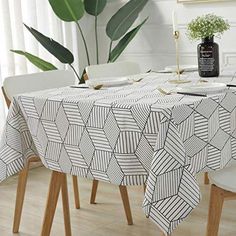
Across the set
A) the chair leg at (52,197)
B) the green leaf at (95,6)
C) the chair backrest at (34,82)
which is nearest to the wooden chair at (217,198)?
the chair leg at (52,197)

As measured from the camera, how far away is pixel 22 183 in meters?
2.90

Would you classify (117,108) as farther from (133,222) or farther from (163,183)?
(133,222)

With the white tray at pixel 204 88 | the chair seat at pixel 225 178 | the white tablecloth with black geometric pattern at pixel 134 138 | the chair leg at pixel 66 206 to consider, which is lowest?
the chair leg at pixel 66 206

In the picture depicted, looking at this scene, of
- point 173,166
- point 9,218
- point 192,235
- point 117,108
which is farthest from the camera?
point 9,218

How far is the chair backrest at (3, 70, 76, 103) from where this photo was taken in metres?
2.91

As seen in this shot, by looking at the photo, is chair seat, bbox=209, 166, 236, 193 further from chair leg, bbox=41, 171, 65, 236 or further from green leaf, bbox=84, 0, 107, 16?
green leaf, bbox=84, 0, 107, 16

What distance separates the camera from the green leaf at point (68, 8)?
12.9 feet

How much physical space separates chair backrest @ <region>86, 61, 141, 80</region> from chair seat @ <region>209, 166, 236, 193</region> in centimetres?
122

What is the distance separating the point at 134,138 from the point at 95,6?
2.39m

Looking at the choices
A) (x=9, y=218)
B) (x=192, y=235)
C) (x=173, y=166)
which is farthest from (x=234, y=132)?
(x=9, y=218)

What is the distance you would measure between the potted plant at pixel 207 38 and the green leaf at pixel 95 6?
1652 mm

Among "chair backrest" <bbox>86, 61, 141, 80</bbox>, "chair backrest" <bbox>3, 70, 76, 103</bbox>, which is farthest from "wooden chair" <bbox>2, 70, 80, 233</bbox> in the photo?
"chair backrest" <bbox>86, 61, 141, 80</bbox>

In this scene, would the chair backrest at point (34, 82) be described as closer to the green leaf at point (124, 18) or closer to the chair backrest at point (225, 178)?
the green leaf at point (124, 18)

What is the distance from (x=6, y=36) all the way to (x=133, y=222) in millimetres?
1747
